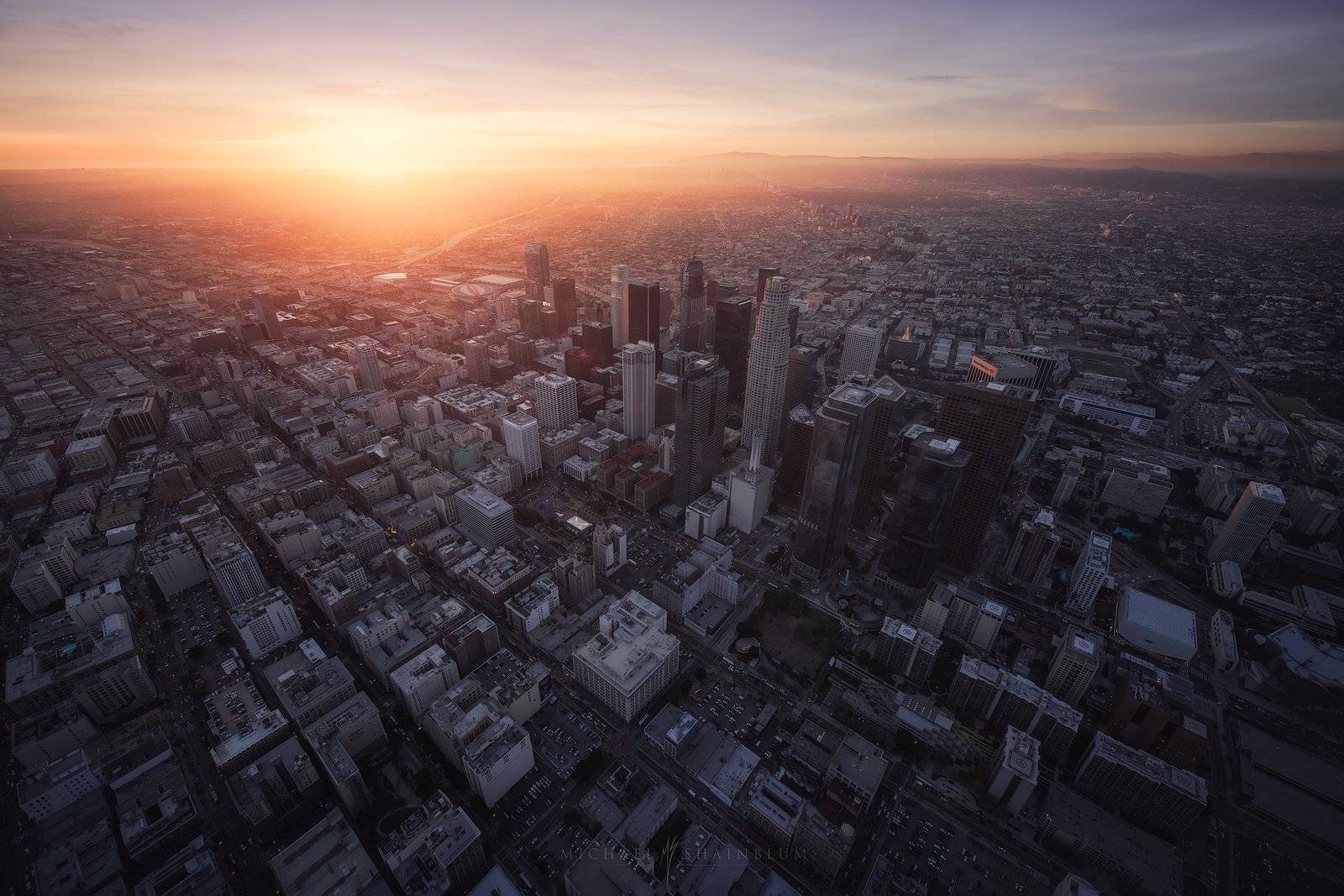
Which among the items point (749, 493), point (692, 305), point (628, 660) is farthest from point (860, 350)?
point (628, 660)

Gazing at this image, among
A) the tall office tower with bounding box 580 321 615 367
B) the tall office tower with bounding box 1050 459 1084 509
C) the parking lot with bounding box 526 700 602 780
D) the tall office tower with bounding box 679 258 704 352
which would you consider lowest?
the parking lot with bounding box 526 700 602 780

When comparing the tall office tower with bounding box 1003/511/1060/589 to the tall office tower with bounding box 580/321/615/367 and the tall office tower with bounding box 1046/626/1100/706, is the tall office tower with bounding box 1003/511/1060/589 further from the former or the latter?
the tall office tower with bounding box 580/321/615/367

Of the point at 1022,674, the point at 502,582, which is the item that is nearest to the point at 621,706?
the point at 502,582

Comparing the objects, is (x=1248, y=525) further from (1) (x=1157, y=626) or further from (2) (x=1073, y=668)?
(2) (x=1073, y=668)

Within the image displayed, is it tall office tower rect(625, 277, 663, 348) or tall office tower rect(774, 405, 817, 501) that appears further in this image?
tall office tower rect(625, 277, 663, 348)

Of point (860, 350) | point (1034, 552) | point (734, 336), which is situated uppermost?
point (734, 336)

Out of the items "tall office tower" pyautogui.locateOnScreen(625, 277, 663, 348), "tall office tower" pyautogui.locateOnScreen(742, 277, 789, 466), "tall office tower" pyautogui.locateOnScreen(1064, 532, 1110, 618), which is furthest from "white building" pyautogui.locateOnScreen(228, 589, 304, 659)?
"tall office tower" pyautogui.locateOnScreen(1064, 532, 1110, 618)
